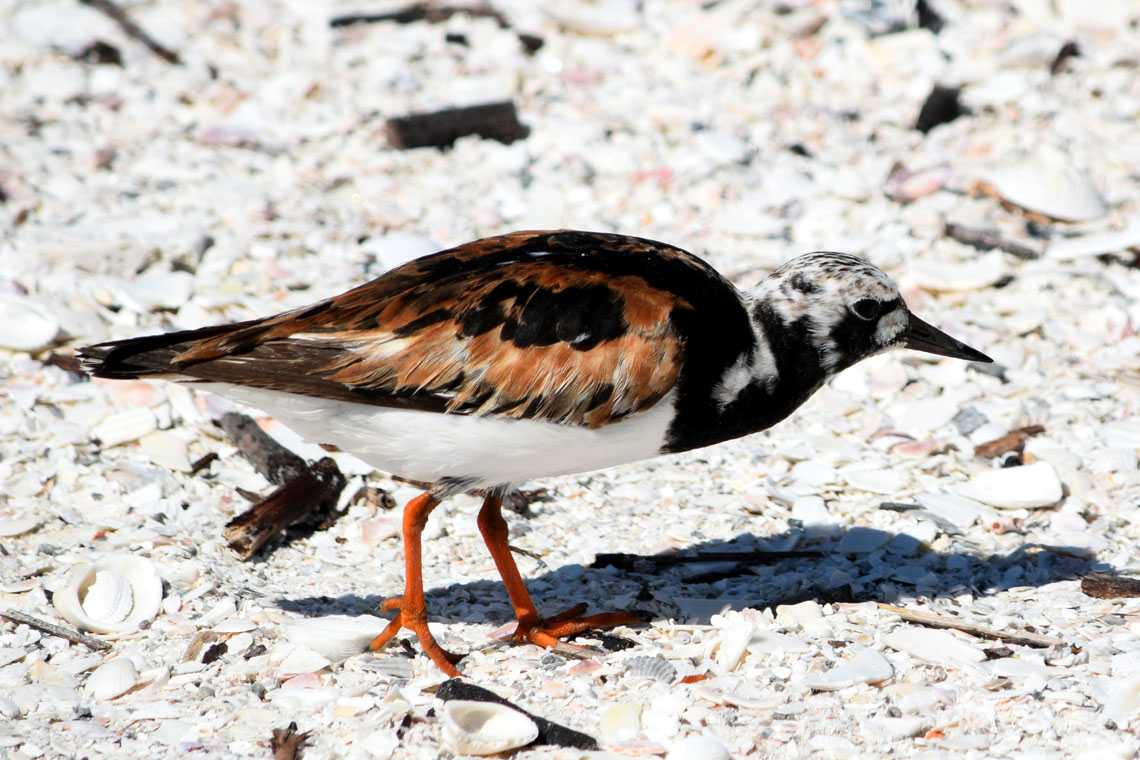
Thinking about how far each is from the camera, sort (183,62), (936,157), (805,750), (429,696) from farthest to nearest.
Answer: (183,62) → (936,157) → (429,696) → (805,750)

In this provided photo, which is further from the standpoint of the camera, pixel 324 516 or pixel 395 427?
pixel 324 516

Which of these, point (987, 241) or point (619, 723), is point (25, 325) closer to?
point (619, 723)

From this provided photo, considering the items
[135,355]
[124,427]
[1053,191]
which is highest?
[135,355]

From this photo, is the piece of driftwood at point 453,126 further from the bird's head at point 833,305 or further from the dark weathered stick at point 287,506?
the bird's head at point 833,305

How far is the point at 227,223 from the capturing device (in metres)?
6.80

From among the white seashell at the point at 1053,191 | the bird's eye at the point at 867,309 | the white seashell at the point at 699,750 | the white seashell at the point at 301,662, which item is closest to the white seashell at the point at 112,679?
the white seashell at the point at 301,662

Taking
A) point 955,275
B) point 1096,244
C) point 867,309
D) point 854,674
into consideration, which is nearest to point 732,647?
point 854,674

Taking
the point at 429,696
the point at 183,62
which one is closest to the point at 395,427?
the point at 429,696

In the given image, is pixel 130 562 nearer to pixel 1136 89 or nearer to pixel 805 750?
pixel 805 750

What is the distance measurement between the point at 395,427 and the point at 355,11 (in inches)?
242

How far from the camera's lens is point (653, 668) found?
148 inches

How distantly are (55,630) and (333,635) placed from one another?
907mm

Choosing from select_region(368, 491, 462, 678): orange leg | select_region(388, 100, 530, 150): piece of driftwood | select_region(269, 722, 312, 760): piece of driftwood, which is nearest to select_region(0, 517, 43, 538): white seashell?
select_region(368, 491, 462, 678): orange leg

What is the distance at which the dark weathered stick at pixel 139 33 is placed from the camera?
8602 mm
